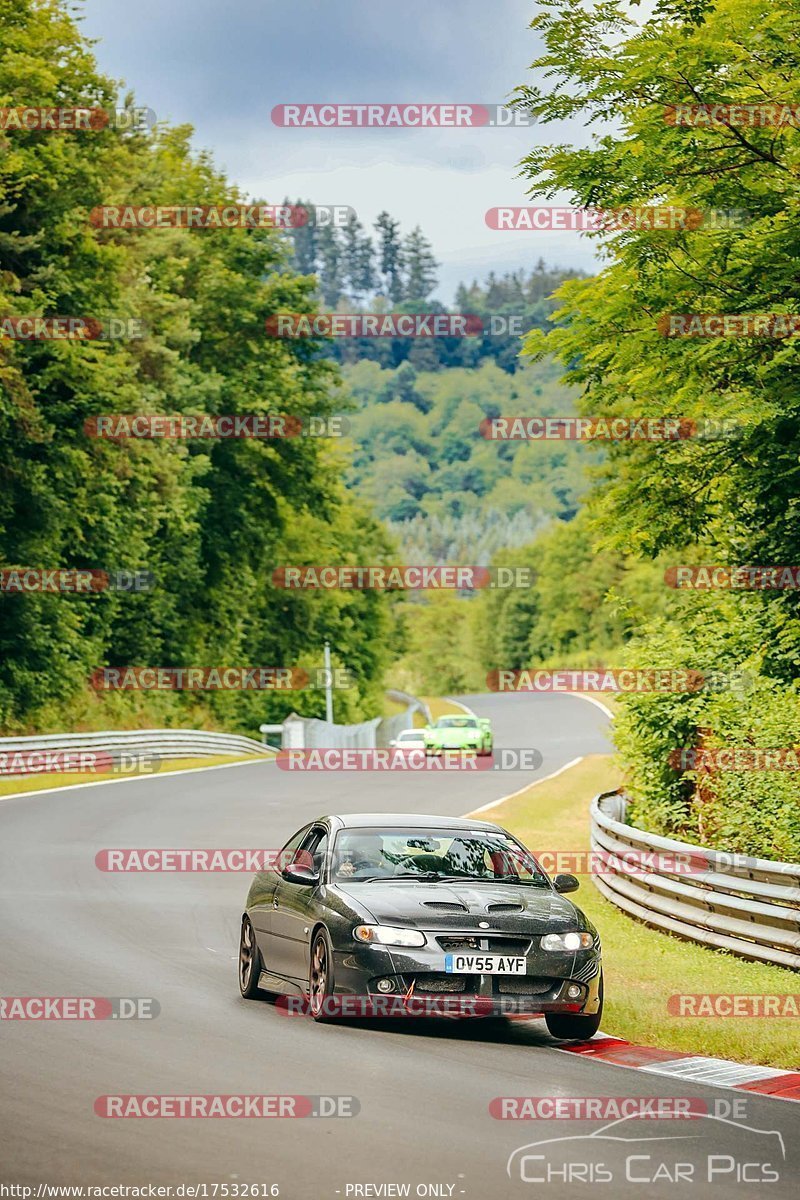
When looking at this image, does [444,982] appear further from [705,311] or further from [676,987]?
[705,311]

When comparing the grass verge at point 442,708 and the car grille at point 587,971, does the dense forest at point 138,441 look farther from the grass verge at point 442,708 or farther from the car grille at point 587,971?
the car grille at point 587,971

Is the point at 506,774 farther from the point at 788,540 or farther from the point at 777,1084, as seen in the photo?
the point at 777,1084

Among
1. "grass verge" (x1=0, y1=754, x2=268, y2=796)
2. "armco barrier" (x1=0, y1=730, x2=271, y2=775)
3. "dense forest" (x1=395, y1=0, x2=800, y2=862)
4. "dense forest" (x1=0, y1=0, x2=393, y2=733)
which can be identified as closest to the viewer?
"dense forest" (x1=395, y1=0, x2=800, y2=862)

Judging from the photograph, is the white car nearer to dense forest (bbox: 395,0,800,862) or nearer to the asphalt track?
dense forest (bbox: 395,0,800,862)

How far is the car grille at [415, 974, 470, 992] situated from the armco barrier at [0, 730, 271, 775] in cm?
2866

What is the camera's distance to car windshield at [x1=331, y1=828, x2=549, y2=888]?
1160 centimetres

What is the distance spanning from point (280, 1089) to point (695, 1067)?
2697mm

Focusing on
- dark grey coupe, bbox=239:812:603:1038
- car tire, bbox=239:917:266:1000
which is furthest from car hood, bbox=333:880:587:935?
car tire, bbox=239:917:266:1000

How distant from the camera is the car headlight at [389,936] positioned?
10.6m

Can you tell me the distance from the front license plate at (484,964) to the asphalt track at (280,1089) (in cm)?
47

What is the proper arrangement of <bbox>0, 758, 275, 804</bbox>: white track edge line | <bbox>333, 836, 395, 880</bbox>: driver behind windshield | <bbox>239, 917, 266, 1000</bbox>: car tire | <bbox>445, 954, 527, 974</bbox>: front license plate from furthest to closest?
<bbox>0, 758, 275, 804</bbox>: white track edge line, <bbox>239, 917, 266, 1000</bbox>: car tire, <bbox>333, 836, 395, 880</bbox>: driver behind windshield, <bbox>445, 954, 527, 974</bbox>: front license plate

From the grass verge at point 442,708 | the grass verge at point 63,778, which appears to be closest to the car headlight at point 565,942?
the grass verge at point 63,778

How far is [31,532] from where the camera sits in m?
45.4

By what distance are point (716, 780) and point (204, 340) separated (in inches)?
1880
